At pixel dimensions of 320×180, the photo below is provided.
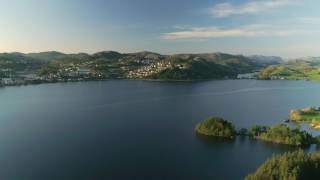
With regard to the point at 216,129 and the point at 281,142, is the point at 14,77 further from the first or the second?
the point at 281,142

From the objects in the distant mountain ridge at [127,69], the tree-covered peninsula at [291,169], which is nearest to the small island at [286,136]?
the tree-covered peninsula at [291,169]

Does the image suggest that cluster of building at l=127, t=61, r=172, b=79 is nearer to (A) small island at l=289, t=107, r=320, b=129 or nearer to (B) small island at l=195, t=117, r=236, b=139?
(A) small island at l=289, t=107, r=320, b=129

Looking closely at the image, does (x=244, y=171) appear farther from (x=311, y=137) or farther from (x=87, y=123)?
(x=87, y=123)

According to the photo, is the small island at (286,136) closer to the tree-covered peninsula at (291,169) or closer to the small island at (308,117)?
the small island at (308,117)

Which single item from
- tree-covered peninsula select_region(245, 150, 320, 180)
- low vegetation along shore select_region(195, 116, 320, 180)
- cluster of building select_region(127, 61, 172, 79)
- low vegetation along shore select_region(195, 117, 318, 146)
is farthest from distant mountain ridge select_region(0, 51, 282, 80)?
tree-covered peninsula select_region(245, 150, 320, 180)

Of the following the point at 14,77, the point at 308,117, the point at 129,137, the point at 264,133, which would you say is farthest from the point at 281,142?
the point at 14,77
